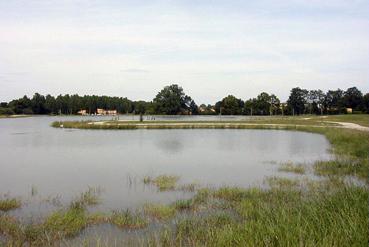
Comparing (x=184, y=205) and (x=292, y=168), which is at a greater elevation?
(x=184, y=205)

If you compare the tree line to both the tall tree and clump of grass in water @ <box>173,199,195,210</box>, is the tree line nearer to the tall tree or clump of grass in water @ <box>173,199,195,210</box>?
the tall tree

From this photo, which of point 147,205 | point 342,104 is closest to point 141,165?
point 147,205

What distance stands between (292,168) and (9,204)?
13400mm

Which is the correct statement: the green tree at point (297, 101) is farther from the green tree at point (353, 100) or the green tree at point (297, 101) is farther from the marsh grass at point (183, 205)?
the marsh grass at point (183, 205)

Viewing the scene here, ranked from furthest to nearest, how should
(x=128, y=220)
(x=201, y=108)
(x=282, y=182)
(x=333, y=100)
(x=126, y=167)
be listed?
(x=201, y=108) → (x=333, y=100) → (x=126, y=167) → (x=282, y=182) → (x=128, y=220)

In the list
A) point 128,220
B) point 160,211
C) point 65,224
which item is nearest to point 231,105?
point 160,211

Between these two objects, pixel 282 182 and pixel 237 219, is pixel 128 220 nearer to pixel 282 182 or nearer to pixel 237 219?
pixel 237 219

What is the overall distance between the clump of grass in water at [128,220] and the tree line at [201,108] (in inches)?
4540

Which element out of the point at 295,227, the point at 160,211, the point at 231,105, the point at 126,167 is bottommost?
the point at 126,167

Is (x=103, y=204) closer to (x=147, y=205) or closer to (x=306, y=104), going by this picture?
(x=147, y=205)

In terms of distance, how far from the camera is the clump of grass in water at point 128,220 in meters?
10.5

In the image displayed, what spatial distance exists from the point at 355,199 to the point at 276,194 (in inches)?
182

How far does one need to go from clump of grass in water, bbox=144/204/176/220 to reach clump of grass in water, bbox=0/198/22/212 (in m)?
4.02

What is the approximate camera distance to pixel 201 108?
196 m
